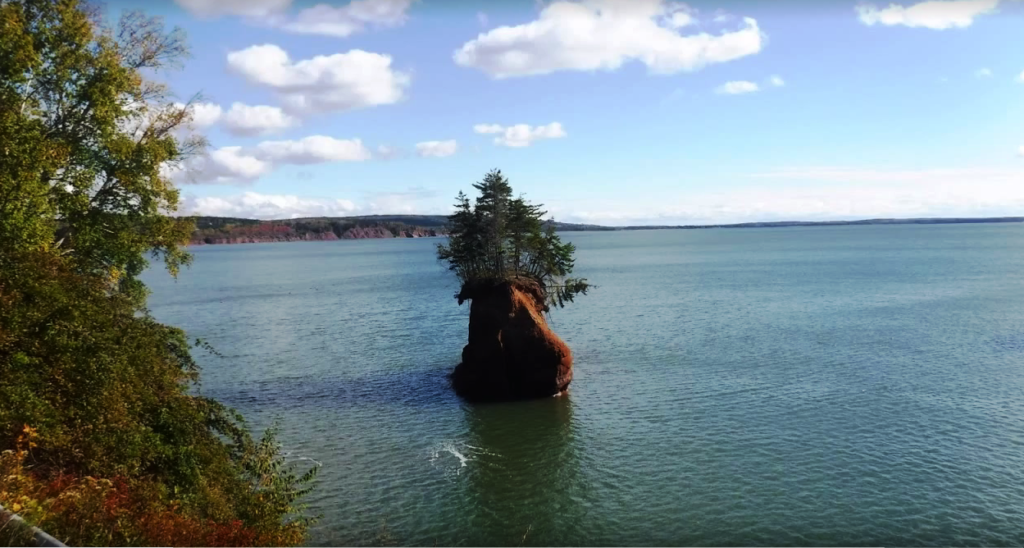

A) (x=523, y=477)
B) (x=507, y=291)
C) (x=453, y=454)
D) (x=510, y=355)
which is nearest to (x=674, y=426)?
(x=523, y=477)

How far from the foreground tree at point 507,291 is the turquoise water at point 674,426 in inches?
87.5

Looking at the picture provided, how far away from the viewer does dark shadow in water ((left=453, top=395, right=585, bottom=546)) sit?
85.2 ft

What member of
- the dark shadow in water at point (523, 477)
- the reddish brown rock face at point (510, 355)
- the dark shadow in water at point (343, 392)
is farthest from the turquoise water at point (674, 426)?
the reddish brown rock face at point (510, 355)

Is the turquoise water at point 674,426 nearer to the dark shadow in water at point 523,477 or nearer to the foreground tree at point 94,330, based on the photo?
the dark shadow in water at point 523,477

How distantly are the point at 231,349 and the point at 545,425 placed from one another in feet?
114

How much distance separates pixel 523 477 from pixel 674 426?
32.0 feet

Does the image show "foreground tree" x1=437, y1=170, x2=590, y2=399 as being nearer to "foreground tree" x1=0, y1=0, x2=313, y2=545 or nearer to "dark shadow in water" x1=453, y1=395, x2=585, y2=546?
"dark shadow in water" x1=453, y1=395, x2=585, y2=546

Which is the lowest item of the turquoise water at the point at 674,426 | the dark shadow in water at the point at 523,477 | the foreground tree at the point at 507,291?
the dark shadow in water at the point at 523,477

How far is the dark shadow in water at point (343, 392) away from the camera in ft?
140

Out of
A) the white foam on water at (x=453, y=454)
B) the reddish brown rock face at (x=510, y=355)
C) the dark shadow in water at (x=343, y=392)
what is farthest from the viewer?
the reddish brown rock face at (x=510, y=355)

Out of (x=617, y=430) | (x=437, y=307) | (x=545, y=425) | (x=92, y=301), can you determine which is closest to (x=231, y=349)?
(x=437, y=307)

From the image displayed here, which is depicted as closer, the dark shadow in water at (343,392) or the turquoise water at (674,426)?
the turquoise water at (674,426)

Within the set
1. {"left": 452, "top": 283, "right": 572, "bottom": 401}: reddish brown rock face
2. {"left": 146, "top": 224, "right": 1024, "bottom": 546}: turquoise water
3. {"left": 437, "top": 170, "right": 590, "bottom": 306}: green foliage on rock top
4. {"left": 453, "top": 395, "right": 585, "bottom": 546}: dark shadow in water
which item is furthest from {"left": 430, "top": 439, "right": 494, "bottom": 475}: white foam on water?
{"left": 437, "top": 170, "right": 590, "bottom": 306}: green foliage on rock top

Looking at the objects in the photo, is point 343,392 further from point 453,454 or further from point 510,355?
point 453,454
